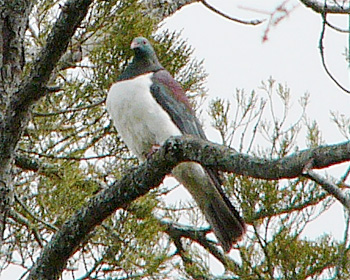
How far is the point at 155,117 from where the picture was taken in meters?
2.98

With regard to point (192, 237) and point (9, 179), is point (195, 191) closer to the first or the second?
point (192, 237)

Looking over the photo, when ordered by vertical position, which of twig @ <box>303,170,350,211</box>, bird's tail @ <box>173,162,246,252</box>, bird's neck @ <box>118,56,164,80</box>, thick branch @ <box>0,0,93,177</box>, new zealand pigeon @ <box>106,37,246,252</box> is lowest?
twig @ <box>303,170,350,211</box>

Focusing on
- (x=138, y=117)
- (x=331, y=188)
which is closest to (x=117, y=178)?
(x=138, y=117)

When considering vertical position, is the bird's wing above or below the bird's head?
below

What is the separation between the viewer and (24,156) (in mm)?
3010

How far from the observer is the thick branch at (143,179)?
170 cm

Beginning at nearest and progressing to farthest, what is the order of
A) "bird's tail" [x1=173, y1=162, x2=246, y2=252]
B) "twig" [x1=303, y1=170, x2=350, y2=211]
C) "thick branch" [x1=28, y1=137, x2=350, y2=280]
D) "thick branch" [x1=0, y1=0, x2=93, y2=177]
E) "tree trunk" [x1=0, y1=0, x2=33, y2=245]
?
1. "twig" [x1=303, y1=170, x2=350, y2=211]
2. "thick branch" [x1=28, y1=137, x2=350, y2=280]
3. "thick branch" [x1=0, y1=0, x2=93, y2=177]
4. "tree trunk" [x1=0, y1=0, x2=33, y2=245]
5. "bird's tail" [x1=173, y1=162, x2=246, y2=252]

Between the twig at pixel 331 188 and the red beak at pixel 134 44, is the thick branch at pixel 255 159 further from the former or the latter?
the red beak at pixel 134 44

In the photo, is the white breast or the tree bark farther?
the white breast

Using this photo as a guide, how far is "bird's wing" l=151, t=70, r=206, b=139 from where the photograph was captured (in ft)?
9.94

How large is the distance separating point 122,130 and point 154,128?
13cm

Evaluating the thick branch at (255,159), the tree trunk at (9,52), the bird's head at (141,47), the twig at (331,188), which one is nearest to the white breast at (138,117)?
the bird's head at (141,47)

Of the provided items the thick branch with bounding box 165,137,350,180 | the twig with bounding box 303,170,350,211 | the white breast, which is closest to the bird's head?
the white breast

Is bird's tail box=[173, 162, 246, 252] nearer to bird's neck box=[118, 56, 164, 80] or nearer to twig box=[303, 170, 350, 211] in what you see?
bird's neck box=[118, 56, 164, 80]
